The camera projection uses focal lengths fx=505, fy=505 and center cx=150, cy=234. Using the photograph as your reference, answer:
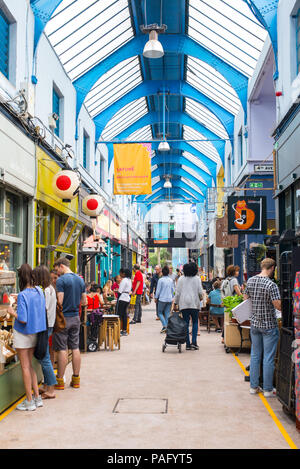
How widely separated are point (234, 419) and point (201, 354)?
4366mm

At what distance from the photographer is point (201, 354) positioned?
970 cm

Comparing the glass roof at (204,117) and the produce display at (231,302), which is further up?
the glass roof at (204,117)

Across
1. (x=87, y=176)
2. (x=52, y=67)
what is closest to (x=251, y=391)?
(x=52, y=67)

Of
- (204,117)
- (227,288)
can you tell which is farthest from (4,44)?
(204,117)

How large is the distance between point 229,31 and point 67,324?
10.6 m

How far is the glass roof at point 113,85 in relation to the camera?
17109mm

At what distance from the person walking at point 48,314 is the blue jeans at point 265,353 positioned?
257 centimetres

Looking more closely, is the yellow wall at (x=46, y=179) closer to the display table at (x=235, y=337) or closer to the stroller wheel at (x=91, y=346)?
the stroller wheel at (x=91, y=346)

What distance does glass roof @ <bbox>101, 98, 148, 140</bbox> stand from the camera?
21328mm

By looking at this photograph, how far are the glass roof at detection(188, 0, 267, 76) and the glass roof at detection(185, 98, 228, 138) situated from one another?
5780mm

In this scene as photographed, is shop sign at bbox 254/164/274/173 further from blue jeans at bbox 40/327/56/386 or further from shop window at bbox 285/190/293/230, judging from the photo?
blue jeans at bbox 40/327/56/386

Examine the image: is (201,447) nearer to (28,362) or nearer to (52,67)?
(28,362)

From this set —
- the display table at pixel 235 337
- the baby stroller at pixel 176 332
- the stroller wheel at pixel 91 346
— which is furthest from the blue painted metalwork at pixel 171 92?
the display table at pixel 235 337

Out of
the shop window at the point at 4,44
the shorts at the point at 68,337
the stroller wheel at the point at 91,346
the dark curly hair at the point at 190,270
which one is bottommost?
the stroller wheel at the point at 91,346
